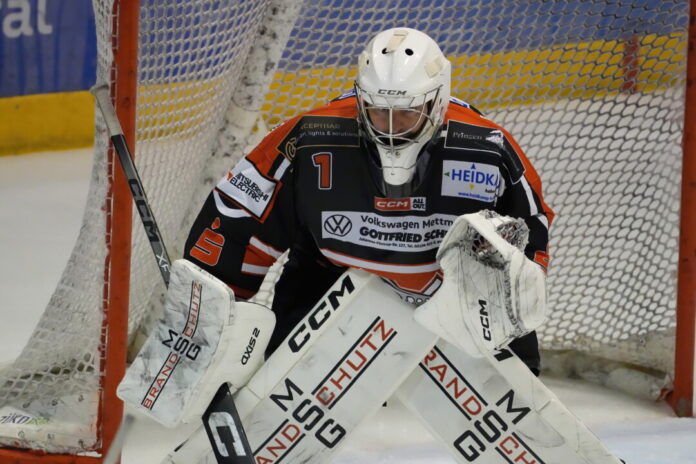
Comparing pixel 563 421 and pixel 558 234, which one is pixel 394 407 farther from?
pixel 563 421

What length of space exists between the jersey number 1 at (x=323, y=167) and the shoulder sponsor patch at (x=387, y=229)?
0.18 feet

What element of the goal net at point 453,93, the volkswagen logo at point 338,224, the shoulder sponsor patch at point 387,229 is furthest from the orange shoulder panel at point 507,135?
the goal net at point 453,93

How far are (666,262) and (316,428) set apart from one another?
4.85ft

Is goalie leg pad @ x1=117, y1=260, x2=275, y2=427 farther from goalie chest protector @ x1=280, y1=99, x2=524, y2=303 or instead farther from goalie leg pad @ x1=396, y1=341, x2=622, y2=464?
goalie leg pad @ x1=396, y1=341, x2=622, y2=464

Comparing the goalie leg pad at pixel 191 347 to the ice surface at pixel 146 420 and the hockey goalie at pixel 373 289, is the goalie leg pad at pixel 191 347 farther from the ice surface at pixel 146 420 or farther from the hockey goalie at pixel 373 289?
the ice surface at pixel 146 420

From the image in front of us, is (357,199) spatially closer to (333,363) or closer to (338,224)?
(338,224)

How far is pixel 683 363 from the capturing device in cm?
322

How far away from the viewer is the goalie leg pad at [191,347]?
2121 mm

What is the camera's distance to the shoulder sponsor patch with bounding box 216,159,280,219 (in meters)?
2.27

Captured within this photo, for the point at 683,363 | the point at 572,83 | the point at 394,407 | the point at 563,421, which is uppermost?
the point at 572,83

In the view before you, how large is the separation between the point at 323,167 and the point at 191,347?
1.34ft

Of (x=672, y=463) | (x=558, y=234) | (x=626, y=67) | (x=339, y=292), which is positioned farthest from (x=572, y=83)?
(x=339, y=292)

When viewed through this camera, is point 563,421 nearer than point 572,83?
Yes

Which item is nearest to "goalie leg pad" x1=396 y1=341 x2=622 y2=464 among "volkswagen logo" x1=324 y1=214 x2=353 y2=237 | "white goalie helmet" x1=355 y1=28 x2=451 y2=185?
"volkswagen logo" x1=324 y1=214 x2=353 y2=237
